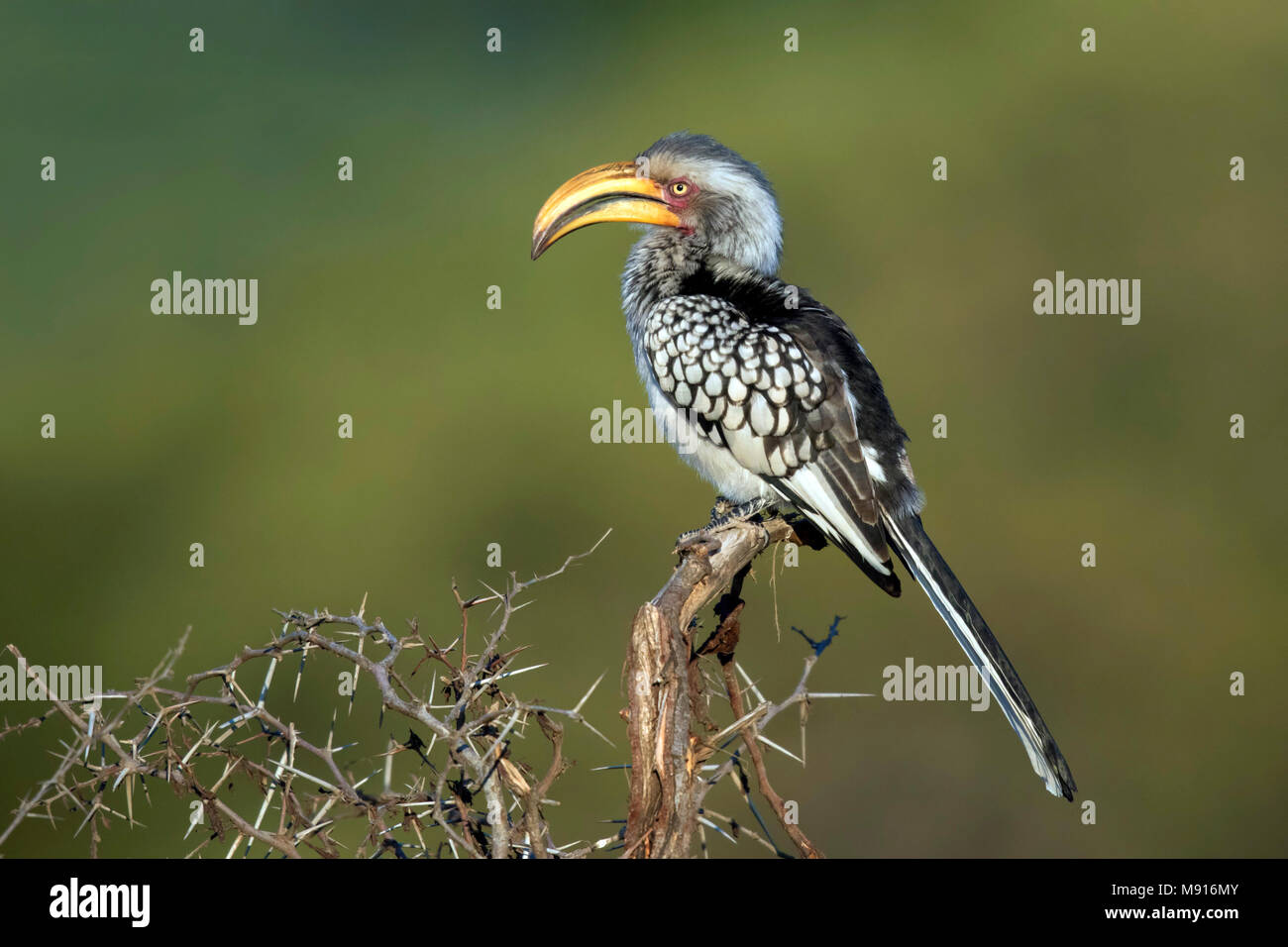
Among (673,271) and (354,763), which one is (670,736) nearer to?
(354,763)

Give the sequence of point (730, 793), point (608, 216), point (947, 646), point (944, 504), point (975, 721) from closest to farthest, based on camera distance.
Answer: point (608, 216), point (730, 793), point (947, 646), point (975, 721), point (944, 504)

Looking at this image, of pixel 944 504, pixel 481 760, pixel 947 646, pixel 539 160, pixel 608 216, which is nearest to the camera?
pixel 481 760

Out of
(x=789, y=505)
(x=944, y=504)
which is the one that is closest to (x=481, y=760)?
(x=789, y=505)

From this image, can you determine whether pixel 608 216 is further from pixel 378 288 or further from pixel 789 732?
pixel 378 288

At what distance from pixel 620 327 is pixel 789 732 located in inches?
293

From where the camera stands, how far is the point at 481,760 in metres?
2.86

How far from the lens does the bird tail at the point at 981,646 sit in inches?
167

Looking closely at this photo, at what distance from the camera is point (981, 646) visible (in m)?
4.52

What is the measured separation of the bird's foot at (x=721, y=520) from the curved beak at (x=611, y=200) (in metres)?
1.42

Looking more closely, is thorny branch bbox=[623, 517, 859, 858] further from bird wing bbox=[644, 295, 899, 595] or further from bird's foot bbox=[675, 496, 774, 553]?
bird wing bbox=[644, 295, 899, 595]

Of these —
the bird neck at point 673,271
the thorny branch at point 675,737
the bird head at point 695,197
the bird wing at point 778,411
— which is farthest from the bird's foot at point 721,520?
the bird head at point 695,197

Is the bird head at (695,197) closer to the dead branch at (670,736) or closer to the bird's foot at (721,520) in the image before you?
the bird's foot at (721,520)

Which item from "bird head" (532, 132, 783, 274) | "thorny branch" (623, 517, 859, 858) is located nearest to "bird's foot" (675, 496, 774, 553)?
"thorny branch" (623, 517, 859, 858)

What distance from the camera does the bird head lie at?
5.78 metres
